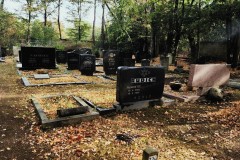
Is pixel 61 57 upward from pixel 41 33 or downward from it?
downward

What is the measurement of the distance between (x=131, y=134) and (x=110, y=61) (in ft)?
34.0

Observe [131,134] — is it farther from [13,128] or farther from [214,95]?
[214,95]

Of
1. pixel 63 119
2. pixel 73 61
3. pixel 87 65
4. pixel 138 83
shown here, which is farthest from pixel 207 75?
pixel 73 61

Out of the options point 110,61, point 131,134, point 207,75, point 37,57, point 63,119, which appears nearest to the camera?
point 131,134

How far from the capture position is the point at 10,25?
105 feet

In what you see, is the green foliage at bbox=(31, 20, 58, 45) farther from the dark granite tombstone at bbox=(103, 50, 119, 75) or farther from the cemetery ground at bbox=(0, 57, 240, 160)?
the cemetery ground at bbox=(0, 57, 240, 160)

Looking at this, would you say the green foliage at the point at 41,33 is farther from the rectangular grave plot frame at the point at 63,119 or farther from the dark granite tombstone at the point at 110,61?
the rectangular grave plot frame at the point at 63,119

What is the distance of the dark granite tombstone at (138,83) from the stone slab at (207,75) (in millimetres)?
1577

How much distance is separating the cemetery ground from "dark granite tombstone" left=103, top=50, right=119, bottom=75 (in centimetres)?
741

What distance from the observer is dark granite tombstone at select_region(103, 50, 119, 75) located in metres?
15.5

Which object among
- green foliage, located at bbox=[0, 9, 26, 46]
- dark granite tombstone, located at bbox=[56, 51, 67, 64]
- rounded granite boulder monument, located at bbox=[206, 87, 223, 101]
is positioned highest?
green foliage, located at bbox=[0, 9, 26, 46]

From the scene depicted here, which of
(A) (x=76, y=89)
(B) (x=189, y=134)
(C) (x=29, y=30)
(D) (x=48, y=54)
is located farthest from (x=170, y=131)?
(C) (x=29, y=30)

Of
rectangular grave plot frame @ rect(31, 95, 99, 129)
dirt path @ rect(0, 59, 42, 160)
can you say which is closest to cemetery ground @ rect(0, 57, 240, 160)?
dirt path @ rect(0, 59, 42, 160)

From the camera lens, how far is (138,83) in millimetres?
7570
